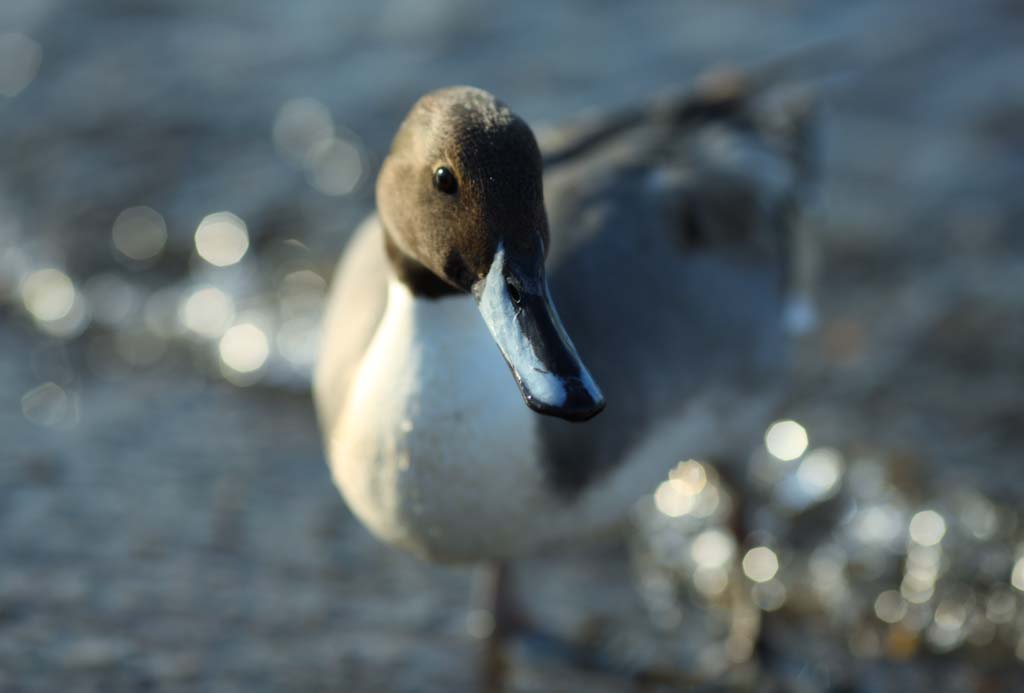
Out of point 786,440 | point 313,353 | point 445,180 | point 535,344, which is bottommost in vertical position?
point 786,440

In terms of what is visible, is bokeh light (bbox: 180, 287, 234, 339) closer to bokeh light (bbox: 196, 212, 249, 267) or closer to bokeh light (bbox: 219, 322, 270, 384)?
bokeh light (bbox: 219, 322, 270, 384)

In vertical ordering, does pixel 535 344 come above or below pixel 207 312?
above

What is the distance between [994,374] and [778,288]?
1.17m

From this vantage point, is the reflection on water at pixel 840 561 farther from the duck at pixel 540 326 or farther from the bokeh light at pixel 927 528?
the duck at pixel 540 326

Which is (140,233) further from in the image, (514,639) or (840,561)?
(840,561)

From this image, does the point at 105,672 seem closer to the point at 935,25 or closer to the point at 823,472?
the point at 823,472

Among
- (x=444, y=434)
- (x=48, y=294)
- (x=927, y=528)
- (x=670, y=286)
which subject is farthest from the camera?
(x=48, y=294)

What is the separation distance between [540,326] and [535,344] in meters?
0.04

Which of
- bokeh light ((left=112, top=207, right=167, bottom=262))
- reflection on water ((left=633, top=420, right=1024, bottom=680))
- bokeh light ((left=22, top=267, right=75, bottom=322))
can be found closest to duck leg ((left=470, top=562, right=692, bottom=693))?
reflection on water ((left=633, top=420, right=1024, bottom=680))

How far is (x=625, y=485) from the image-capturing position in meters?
2.85

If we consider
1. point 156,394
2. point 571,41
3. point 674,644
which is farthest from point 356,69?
point 674,644

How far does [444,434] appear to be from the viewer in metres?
2.49

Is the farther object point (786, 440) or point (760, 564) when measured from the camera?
point (786, 440)

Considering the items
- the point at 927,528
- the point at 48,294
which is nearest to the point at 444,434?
the point at 927,528
